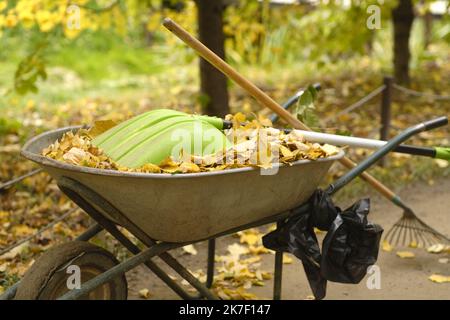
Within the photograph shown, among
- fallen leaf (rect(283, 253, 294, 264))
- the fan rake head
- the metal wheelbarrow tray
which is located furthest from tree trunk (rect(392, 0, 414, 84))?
the metal wheelbarrow tray

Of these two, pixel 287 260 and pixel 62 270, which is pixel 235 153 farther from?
pixel 287 260

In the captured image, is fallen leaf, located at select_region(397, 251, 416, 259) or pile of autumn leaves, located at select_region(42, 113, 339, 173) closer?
pile of autumn leaves, located at select_region(42, 113, 339, 173)

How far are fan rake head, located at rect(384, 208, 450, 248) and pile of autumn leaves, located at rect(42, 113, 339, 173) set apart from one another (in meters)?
1.31

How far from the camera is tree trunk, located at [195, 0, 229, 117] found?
17.1ft

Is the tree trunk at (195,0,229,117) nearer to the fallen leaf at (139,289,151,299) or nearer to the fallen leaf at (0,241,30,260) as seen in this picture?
the fallen leaf at (0,241,30,260)

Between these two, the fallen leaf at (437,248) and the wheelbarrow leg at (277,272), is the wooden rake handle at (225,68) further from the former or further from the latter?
the fallen leaf at (437,248)

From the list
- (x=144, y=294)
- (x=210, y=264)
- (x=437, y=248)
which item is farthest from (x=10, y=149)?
(x=437, y=248)

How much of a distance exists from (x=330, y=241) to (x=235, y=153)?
1.95 feet

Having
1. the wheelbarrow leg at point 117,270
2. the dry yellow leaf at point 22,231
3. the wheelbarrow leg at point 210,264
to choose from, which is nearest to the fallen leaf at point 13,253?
the dry yellow leaf at point 22,231

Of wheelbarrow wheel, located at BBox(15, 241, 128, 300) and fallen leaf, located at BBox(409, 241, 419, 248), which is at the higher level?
wheelbarrow wheel, located at BBox(15, 241, 128, 300)

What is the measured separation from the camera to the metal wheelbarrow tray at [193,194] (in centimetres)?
218

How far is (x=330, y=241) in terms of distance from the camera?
2.62m
